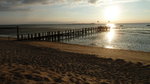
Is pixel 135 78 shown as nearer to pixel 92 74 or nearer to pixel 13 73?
pixel 92 74

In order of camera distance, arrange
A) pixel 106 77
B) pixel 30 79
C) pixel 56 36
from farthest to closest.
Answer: pixel 56 36 → pixel 106 77 → pixel 30 79

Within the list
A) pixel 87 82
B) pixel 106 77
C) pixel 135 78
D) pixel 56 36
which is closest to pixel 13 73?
pixel 87 82

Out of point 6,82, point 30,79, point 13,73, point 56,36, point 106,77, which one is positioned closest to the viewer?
point 6,82

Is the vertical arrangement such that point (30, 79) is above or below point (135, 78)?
above

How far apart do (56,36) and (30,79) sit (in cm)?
3208

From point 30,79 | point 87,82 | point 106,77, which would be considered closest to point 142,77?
point 106,77

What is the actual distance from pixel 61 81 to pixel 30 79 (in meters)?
1.06

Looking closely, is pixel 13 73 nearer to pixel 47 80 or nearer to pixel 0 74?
pixel 0 74

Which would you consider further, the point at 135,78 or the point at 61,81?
the point at 135,78

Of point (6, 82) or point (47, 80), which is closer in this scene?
point (6, 82)

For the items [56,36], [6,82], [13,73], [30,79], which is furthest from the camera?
[56,36]

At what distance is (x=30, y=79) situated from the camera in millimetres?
5082

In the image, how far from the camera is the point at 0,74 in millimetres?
5211

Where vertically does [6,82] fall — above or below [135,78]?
above
